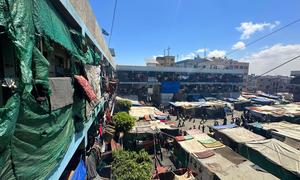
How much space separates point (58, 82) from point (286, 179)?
11513mm

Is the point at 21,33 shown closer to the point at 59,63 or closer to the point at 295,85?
the point at 59,63

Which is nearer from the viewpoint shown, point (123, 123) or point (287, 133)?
point (287, 133)

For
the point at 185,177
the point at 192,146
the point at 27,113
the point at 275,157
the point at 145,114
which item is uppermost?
the point at 27,113

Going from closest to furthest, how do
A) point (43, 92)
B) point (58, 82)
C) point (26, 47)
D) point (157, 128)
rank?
point (26, 47)
point (43, 92)
point (58, 82)
point (157, 128)

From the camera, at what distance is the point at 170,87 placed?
130ft

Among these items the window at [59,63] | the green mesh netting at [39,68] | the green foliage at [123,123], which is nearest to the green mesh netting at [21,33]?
the green mesh netting at [39,68]

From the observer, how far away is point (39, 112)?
3061 millimetres

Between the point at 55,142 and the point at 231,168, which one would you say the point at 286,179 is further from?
the point at 55,142

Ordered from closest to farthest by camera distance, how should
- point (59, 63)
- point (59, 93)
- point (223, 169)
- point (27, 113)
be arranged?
point (27, 113), point (59, 93), point (59, 63), point (223, 169)

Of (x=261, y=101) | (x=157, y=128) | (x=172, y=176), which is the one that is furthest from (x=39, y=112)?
(x=261, y=101)

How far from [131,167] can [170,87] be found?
31.4 meters

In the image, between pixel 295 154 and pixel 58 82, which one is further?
pixel 295 154

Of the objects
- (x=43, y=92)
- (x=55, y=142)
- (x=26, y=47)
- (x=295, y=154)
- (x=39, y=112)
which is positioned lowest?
(x=295, y=154)

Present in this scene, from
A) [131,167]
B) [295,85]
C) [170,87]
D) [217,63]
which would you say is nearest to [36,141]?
[131,167]
